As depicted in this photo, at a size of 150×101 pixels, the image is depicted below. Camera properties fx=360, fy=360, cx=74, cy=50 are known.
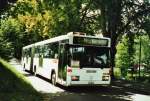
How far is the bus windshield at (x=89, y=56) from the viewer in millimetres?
18328

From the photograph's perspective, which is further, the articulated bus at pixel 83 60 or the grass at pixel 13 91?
the articulated bus at pixel 83 60

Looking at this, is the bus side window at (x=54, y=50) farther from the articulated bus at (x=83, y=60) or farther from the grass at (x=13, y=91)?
the grass at (x=13, y=91)

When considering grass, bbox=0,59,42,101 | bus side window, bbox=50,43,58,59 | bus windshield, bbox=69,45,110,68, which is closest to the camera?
grass, bbox=0,59,42,101

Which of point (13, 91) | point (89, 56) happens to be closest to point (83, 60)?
point (89, 56)

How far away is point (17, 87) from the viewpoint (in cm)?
1516

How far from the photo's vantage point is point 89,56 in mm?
18562

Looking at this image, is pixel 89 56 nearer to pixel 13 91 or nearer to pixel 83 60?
pixel 83 60

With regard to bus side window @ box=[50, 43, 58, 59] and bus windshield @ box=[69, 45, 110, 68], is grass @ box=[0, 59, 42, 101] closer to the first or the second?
bus windshield @ box=[69, 45, 110, 68]

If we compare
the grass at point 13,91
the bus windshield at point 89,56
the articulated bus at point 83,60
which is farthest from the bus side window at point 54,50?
the grass at point 13,91

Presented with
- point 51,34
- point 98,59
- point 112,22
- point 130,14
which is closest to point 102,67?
point 98,59

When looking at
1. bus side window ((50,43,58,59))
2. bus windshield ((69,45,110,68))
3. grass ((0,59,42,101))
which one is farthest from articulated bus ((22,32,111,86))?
grass ((0,59,42,101))

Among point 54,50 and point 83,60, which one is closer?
point 83,60

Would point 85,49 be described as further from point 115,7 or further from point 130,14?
point 130,14

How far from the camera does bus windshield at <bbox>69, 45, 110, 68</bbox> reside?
60.1 ft
